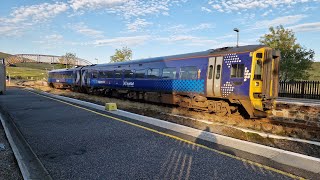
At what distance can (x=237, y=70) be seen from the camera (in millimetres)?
13320

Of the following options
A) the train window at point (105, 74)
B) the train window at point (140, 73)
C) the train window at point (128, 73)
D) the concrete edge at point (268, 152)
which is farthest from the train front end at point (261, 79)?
the train window at point (105, 74)

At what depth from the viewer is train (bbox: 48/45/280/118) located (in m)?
12.8

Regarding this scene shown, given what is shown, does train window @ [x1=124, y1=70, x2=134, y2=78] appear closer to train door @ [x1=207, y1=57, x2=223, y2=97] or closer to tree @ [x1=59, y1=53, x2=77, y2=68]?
train door @ [x1=207, y1=57, x2=223, y2=97]

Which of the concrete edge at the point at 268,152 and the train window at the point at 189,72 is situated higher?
the train window at the point at 189,72

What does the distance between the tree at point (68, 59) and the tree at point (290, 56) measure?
66856 mm

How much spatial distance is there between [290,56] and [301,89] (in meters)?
9.00

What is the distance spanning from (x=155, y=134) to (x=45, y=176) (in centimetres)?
422

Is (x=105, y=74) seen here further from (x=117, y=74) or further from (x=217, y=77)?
(x=217, y=77)

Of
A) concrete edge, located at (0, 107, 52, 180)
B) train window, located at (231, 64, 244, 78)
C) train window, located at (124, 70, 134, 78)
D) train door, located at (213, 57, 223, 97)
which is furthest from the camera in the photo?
train window, located at (124, 70, 134, 78)

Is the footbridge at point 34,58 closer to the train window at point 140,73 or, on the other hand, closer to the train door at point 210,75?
the train window at point 140,73

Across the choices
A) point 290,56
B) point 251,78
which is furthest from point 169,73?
point 290,56

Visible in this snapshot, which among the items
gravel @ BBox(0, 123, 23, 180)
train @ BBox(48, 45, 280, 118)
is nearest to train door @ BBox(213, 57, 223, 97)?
train @ BBox(48, 45, 280, 118)

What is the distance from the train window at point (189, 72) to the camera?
15656 mm

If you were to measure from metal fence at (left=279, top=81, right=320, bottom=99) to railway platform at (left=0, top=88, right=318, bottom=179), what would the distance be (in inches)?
679
